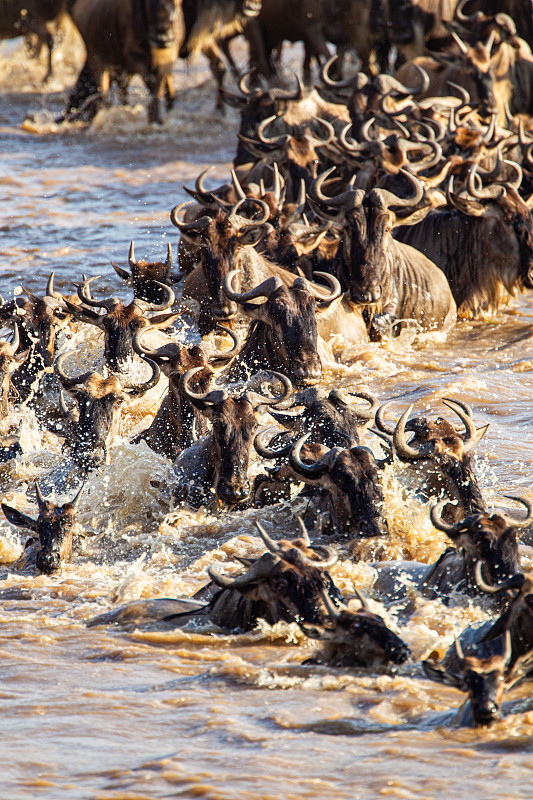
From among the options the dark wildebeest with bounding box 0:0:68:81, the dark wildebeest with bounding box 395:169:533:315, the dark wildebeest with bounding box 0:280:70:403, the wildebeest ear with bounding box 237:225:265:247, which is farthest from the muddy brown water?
the dark wildebeest with bounding box 0:0:68:81

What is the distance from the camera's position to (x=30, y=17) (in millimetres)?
24344

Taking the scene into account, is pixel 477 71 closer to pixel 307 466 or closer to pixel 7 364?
pixel 7 364

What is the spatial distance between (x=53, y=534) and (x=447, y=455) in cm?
227

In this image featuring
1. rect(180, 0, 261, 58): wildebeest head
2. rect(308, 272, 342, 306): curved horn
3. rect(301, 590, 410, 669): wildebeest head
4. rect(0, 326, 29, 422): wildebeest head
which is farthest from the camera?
rect(180, 0, 261, 58): wildebeest head

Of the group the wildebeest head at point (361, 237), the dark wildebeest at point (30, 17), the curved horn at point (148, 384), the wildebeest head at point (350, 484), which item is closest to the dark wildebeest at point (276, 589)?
the wildebeest head at point (350, 484)

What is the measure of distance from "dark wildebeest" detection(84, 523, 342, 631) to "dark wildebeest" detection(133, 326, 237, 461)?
216 centimetres

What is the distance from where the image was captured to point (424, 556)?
6465mm

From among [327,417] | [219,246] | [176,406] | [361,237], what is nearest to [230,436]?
[327,417]

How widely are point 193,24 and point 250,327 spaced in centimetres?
1376

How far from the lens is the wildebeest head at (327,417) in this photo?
713cm

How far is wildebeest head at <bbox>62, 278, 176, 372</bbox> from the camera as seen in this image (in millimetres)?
8672

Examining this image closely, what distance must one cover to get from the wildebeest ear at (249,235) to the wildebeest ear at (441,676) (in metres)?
6.16

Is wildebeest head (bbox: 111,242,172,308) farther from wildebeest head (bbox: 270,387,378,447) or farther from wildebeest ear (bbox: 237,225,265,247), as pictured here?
wildebeest head (bbox: 270,387,378,447)

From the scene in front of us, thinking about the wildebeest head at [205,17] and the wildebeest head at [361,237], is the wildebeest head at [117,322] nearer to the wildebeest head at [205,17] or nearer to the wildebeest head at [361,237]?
the wildebeest head at [361,237]
